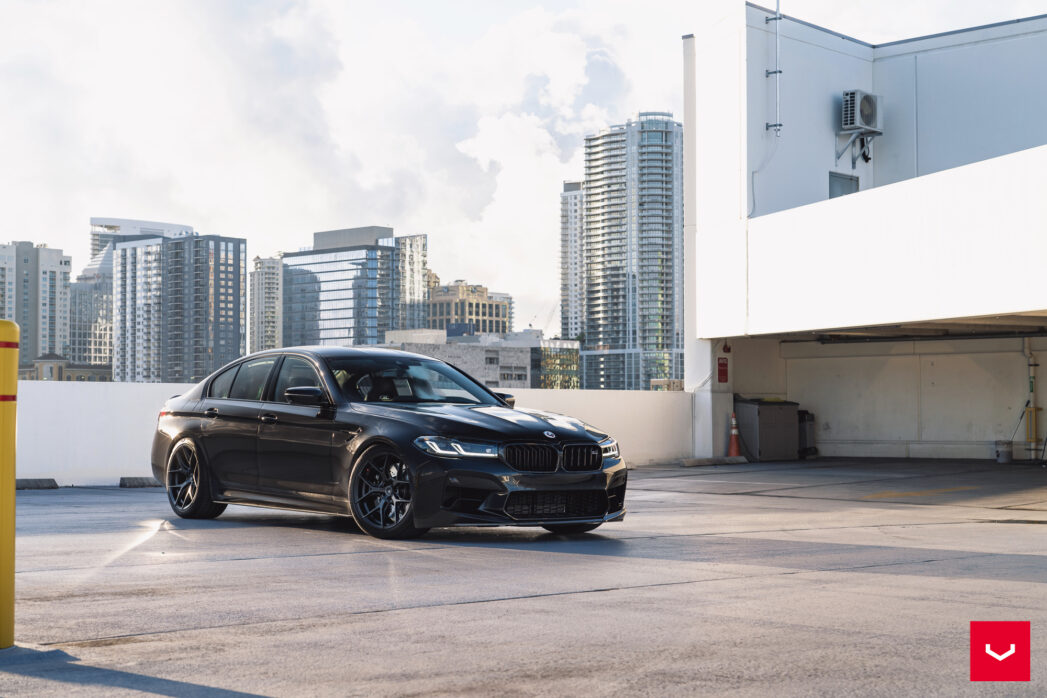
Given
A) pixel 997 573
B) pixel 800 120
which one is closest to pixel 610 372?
pixel 800 120

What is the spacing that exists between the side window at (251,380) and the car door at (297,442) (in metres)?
0.19

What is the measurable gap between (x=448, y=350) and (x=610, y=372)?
62.9 meters

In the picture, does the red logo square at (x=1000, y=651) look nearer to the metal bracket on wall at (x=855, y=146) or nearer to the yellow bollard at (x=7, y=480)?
the yellow bollard at (x=7, y=480)

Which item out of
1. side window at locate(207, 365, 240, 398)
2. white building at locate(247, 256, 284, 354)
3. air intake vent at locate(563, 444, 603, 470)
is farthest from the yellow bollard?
white building at locate(247, 256, 284, 354)

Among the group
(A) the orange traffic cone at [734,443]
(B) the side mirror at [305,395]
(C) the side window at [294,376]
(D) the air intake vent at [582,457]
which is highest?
(C) the side window at [294,376]

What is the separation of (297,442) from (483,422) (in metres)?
1.62

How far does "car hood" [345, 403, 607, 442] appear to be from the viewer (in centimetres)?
848

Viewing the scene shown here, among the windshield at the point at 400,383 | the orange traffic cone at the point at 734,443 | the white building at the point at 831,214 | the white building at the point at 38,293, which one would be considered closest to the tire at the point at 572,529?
the windshield at the point at 400,383

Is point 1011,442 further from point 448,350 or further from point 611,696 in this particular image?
point 448,350

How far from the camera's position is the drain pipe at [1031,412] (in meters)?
23.0

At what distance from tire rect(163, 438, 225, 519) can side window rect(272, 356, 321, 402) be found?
0.97 m

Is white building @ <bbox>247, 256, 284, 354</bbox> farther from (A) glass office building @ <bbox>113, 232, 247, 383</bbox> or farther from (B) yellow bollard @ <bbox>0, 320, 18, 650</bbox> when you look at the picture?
(B) yellow bollard @ <bbox>0, 320, 18, 650</bbox>

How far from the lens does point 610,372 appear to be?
17725cm

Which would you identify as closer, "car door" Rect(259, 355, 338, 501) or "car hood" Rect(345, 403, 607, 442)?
"car hood" Rect(345, 403, 607, 442)
